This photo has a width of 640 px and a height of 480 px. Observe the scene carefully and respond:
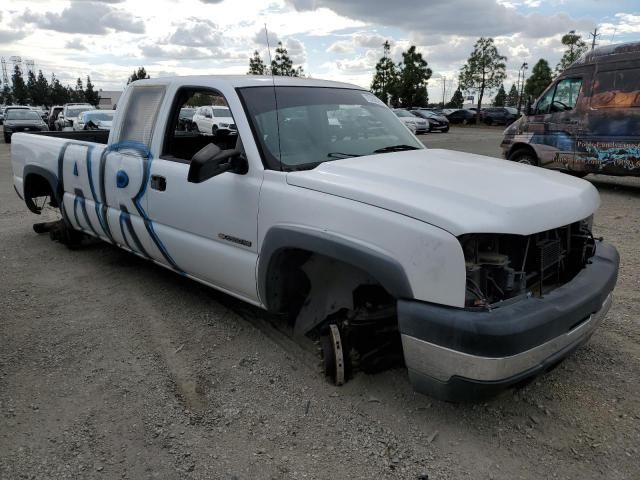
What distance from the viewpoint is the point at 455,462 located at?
2611mm

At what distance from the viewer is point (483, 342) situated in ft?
7.87

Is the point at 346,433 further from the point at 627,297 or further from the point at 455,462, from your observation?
the point at 627,297

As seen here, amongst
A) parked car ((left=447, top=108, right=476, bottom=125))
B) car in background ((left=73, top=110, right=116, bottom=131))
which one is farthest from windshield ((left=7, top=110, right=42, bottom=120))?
parked car ((left=447, top=108, right=476, bottom=125))

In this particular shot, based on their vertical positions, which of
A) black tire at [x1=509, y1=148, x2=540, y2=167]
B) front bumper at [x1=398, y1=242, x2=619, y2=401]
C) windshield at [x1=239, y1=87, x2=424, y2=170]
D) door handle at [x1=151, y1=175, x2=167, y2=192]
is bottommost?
black tire at [x1=509, y1=148, x2=540, y2=167]

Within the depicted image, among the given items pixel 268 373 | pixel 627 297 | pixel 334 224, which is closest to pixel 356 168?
pixel 334 224

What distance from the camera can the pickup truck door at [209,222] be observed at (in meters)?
3.40

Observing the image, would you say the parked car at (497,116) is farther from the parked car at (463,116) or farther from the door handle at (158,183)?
the door handle at (158,183)

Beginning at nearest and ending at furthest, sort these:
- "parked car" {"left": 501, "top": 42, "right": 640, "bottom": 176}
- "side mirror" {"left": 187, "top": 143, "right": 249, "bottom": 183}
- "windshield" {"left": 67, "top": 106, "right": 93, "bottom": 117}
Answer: "side mirror" {"left": 187, "top": 143, "right": 249, "bottom": 183} → "parked car" {"left": 501, "top": 42, "right": 640, "bottom": 176} → "windshield" {"left": 67, "top": 106, "right": 93, "bottom": 117}

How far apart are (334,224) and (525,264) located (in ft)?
3.38

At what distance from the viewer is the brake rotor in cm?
318

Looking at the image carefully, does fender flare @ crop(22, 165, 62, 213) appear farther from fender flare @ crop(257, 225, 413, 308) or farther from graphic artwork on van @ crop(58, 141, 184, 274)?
fender flare @ crop(257, 225, 413, 308)

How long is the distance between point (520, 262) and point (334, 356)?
1177 millimetres

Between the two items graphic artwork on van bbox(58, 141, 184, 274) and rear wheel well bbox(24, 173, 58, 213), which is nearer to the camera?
graphic artwork on van bbox(58, 141, 184, 274)

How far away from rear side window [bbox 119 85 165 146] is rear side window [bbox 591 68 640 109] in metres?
7.84
